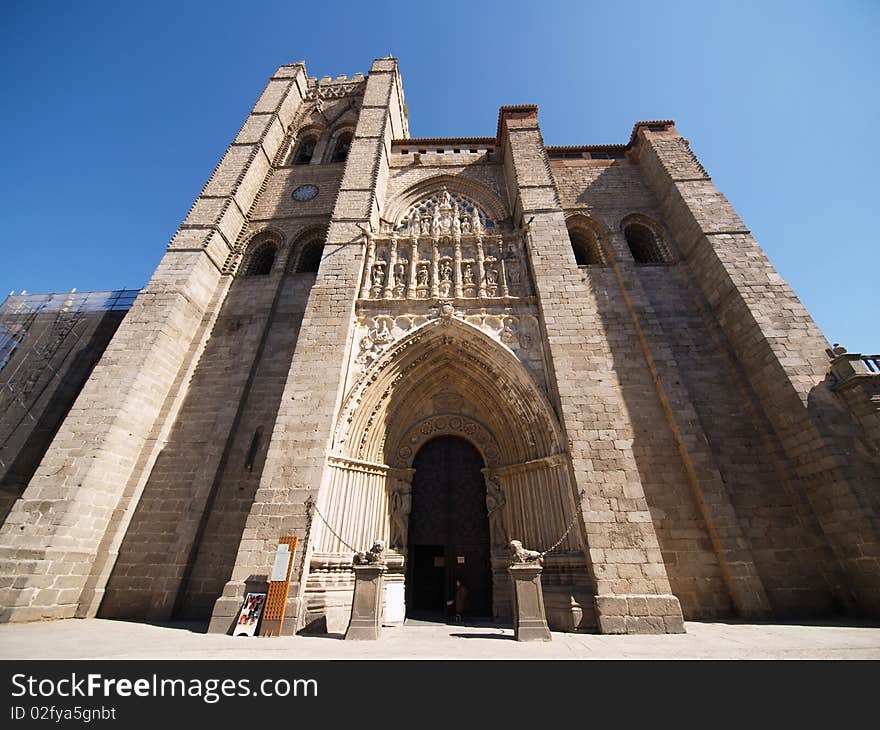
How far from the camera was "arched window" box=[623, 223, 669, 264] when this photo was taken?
34.9 ft

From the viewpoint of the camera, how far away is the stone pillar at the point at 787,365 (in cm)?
588

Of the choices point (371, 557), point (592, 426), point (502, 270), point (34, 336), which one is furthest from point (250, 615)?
point (34, 336)

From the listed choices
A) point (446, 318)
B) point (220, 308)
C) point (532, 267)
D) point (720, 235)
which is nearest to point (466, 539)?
point (446, 318)

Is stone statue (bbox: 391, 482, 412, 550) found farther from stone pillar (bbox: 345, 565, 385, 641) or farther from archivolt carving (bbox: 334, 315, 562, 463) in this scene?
stone pillar (bbox: 345, 565, 385, 641)

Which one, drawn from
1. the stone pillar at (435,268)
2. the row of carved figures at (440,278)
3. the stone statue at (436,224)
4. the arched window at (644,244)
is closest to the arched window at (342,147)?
the stone statue at (436,224)

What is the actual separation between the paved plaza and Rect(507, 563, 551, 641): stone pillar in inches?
7.2

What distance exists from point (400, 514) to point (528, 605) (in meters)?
3.64

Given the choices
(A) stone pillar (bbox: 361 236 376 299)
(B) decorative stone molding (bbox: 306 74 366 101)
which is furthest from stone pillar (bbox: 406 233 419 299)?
(B) decorative stone molding (bbox: 306 74 366 101)

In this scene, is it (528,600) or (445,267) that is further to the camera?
(445,267)

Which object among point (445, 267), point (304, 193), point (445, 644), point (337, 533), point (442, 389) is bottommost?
point (445, 644)

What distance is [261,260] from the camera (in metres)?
11.6

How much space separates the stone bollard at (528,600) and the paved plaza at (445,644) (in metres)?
0.19

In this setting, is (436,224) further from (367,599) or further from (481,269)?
(367,599)

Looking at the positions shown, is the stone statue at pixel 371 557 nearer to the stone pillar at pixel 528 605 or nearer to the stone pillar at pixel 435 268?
the stone pillar at pixel 528 605
